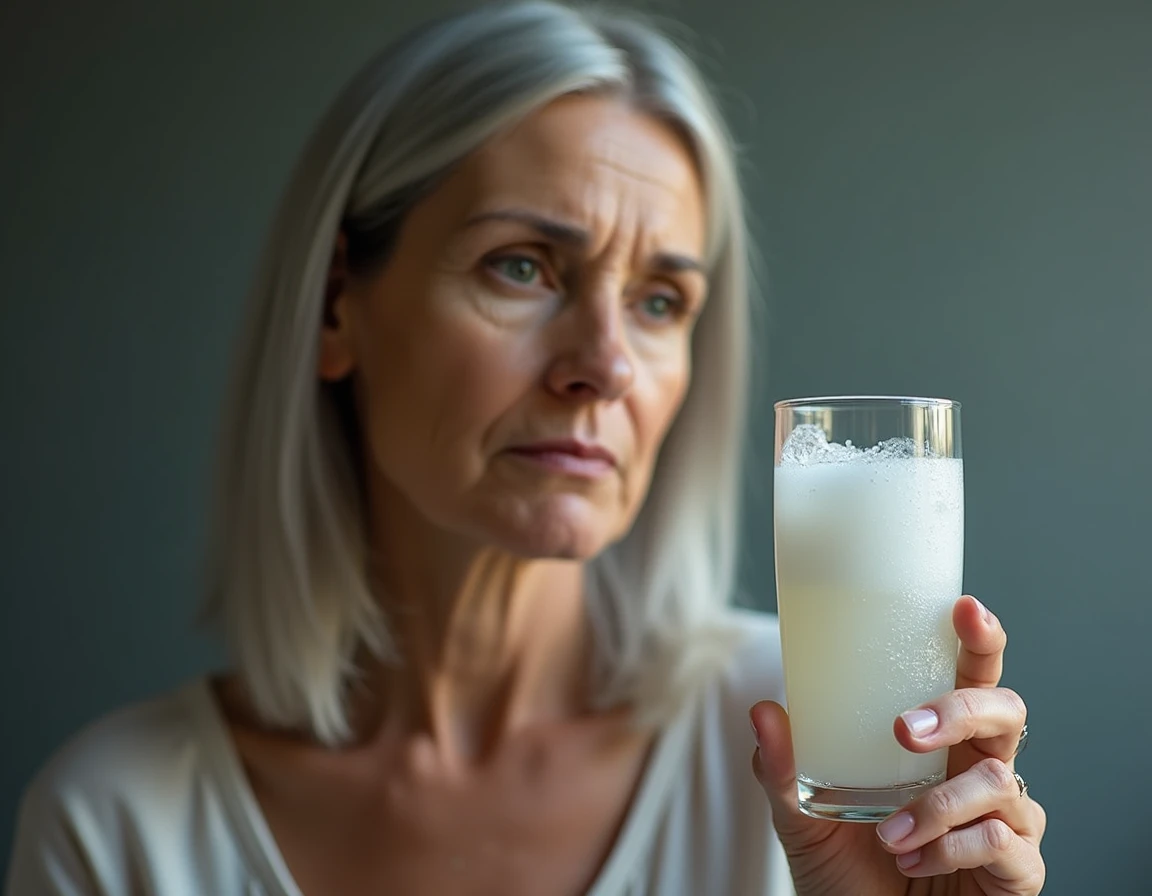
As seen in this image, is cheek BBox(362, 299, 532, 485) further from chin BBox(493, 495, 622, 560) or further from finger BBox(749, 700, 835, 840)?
finger BBox(749, 700, 835, 840)

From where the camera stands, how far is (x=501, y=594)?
174cm

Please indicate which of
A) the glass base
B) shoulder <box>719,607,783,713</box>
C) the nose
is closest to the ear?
the nose

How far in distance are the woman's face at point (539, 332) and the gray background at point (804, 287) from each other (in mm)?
866

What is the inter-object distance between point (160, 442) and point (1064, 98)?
6.63 feet

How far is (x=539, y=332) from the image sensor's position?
4.97ft

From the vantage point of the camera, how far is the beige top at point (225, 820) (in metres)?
1.60

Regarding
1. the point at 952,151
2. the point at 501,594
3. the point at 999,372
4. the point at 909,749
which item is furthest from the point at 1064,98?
the point at 909,749

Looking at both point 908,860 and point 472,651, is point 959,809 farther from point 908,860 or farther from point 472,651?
point 472,651

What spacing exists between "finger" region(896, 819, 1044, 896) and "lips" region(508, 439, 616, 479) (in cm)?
64

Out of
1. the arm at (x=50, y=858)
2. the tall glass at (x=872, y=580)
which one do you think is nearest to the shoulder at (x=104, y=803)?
the arm at (x=50, y=858)

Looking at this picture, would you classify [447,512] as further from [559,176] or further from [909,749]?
[909,749]

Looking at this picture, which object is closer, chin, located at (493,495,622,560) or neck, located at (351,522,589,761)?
chin, located at (493,495,622,560)

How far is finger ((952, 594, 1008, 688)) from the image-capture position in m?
1.03

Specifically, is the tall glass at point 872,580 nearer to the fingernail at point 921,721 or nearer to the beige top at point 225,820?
the fingernail at point 921,721
